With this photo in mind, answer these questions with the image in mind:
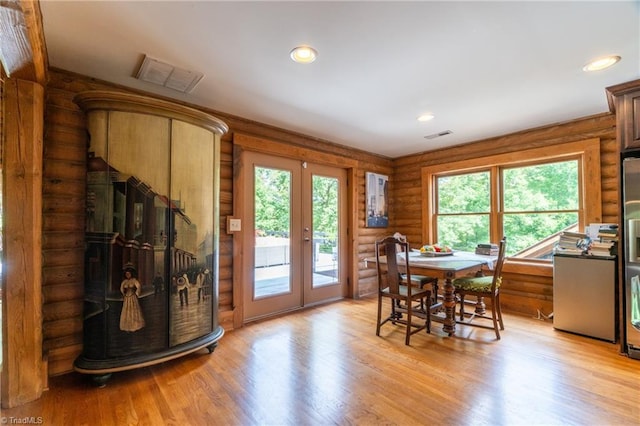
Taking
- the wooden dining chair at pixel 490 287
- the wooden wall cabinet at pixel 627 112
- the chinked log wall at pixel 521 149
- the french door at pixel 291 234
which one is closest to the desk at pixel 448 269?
the wooden dining chair at pixel 490 287

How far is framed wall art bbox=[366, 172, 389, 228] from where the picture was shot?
4961 mm

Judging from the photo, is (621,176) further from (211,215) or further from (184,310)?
(184,310)

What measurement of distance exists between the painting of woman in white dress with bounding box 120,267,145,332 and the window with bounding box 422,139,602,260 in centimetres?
417

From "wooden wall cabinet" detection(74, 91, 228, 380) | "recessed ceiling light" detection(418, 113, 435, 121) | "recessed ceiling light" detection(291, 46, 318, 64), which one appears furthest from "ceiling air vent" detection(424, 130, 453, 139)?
"wooden wall cabinet" detection(74, 91, 228, 380)

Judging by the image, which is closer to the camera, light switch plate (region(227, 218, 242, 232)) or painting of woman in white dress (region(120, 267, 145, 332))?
painting of woman in white dress (region(120, 267, 145, 332))

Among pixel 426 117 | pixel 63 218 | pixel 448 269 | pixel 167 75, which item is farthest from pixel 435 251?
pixel 63 218

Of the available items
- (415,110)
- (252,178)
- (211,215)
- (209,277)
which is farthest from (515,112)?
(209,277)

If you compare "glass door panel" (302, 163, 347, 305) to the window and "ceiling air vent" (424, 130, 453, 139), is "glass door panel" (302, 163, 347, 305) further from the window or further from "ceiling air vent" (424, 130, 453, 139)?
the window

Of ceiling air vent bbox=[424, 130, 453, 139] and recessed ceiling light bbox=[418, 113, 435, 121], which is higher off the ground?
recessed ceiling light bbox=[418, 113, 435, 121]

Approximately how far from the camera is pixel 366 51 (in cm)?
210

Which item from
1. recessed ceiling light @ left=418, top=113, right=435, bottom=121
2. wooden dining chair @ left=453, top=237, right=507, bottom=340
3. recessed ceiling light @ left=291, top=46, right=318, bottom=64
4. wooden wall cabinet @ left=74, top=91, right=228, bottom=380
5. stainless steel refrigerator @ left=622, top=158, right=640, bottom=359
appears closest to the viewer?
recessed ceiling light @ left=291, top=46, right=318, bottom=64

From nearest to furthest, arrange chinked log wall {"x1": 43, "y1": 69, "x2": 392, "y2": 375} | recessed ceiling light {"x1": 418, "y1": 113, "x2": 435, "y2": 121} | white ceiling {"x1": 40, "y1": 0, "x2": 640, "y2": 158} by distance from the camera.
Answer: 1. white ceiling {"x1": 40, "y1": 0, "x2": 640, "y2": 158}
2. chinked log wall {"x1": 43, "y1": 69, "x2": 392, "y2": 375}
3. recessed ceiling light {"x1": 418, "y1": 113, "x2": 435, "y2": 121}

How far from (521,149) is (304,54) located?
3.34m

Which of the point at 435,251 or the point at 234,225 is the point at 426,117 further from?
the point at 234,225
